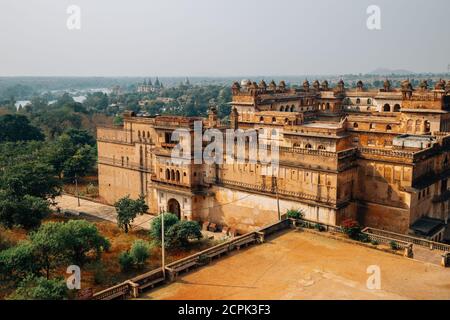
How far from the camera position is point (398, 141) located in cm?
4022

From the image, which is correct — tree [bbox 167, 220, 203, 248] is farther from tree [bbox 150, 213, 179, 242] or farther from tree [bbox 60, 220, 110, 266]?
tree [bbox 60, 220, 110, 266]

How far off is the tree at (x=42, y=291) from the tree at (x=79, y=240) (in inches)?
273

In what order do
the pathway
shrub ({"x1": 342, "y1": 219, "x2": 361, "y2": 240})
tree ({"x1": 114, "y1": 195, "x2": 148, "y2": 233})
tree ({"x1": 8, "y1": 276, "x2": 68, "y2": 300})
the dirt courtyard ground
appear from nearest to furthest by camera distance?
the dirt courtyard ground, tree ({"x1": 8, "y1": 276, "x2": 68, "y2": 300}), shrub ({"x1": 342, "y1": 219, "x2": 361, "y2": 240}), tree ({"x1": 114, "y1": 195, "x2": 148, "y2": 233}), the pathway

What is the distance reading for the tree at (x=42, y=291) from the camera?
2222cm

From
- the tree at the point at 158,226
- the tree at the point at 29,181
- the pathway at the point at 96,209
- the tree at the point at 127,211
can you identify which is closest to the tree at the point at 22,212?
the tree at the point at 29,181

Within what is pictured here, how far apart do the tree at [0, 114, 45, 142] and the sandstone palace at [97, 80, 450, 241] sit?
40370 millimetres

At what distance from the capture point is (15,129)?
90.1 meters

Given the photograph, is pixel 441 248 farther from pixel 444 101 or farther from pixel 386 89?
pixel 386 89

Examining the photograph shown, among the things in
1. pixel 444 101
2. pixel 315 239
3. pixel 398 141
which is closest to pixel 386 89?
pixel 444 101

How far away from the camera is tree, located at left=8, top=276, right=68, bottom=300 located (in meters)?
22.2

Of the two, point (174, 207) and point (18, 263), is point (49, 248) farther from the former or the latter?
point (174, 207)

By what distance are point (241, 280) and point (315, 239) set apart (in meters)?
8.11

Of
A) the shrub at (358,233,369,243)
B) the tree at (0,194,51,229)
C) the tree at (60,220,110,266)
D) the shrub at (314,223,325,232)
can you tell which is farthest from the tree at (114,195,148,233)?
the shrub at (358,233,369,243)

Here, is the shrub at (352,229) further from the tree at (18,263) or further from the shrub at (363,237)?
the tree at (18,263)
